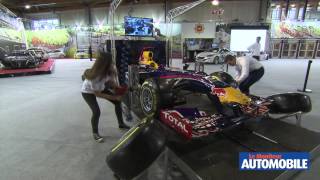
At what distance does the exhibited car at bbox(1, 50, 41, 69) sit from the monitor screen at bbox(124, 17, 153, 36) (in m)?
4.51

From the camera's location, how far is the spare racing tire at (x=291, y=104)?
124 inches

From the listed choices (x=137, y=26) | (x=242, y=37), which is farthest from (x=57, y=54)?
(x=242, y=37)

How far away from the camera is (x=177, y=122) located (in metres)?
2.42

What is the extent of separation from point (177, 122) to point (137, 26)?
8.30 metres

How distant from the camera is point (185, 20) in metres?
17.0

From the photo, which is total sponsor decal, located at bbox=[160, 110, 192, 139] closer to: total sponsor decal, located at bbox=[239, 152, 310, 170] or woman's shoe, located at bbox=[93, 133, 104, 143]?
total sponsor decal, located at bbox=[239, 152, 310, 170]

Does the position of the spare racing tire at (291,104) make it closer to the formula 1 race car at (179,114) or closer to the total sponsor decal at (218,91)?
the formula 1 race car at (179,114)

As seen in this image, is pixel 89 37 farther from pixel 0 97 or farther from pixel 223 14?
pixel 0 97

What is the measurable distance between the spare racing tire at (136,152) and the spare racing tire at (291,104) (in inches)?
85.4

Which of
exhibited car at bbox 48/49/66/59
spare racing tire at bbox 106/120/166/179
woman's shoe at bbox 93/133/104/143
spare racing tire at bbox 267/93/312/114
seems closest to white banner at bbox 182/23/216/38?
exhibited car at bbox 48/49/66/59

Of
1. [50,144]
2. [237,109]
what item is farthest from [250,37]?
[50,144]

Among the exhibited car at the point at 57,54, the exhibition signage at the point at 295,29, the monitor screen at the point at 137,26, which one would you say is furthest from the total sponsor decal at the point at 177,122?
the exhibited car at the point at 57,54

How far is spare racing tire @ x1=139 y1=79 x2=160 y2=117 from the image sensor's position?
9.16 ft

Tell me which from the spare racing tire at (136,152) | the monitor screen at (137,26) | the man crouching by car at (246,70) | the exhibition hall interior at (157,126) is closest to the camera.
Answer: the spare racing tire at (136,152)
